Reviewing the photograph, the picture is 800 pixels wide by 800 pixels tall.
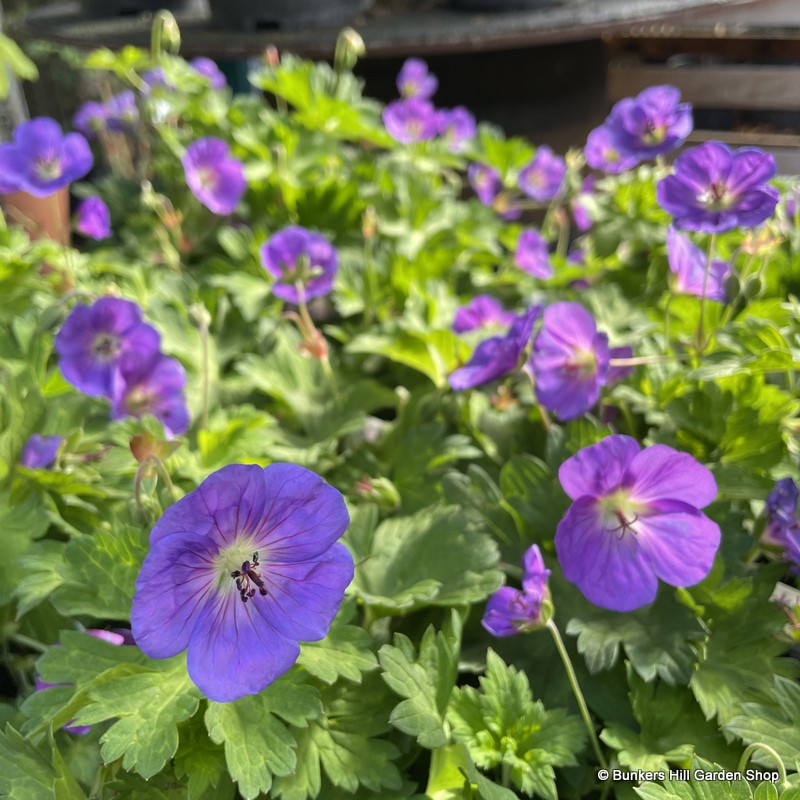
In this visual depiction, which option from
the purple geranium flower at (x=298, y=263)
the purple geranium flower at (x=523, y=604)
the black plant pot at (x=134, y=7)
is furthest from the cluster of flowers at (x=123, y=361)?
the black plant pot at (x=134, y=7)

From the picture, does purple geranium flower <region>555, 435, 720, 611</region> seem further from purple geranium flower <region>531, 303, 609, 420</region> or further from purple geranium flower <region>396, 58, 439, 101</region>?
purple geranium flower <region>396, 58, 439, 101</region>

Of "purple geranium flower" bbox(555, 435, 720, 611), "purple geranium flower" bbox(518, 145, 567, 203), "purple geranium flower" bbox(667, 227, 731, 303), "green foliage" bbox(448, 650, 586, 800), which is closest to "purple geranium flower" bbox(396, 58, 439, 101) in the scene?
"purple geranium flower" bbox(518, 145, 567, 203)

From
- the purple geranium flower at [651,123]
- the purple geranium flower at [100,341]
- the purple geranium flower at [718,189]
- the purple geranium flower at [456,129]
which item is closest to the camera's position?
the purple geranium flower at [718,189]

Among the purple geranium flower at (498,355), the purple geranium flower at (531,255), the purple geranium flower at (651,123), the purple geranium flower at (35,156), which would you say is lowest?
the purple geranium flower at (531,255)

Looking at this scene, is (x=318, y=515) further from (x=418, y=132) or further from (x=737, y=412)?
(x=418, y=132)

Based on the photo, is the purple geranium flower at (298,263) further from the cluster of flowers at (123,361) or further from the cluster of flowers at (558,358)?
the cluster of flowers at (558,358)

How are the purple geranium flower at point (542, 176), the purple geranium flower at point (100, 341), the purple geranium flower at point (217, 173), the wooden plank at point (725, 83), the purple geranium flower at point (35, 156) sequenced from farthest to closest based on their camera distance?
the wooden plank at point (725, 83), the purple geranium flower at point (542, 176), the purple geranium flower at point (217, 173), the purple geranium flower at point (35, 156), the purple geranium flower at point (100, 341)

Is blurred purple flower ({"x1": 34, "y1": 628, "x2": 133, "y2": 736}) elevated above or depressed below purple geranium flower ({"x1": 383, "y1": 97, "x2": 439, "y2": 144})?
below
